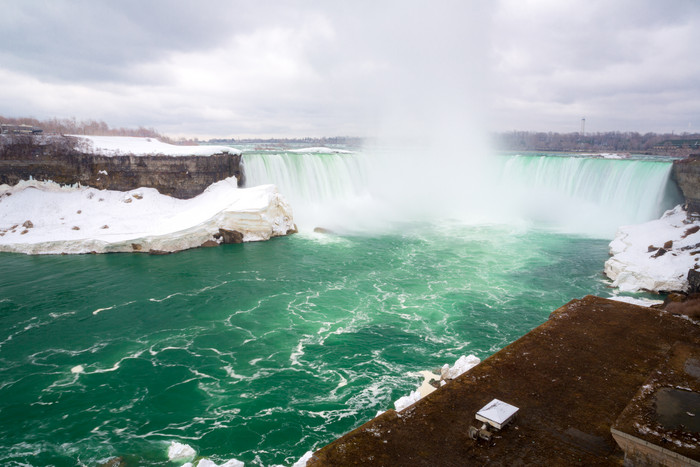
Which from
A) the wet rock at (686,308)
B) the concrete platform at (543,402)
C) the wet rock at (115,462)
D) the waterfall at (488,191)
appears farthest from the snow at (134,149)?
the wet rock at (686,308)

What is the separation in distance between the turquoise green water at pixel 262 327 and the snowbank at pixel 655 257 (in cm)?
123

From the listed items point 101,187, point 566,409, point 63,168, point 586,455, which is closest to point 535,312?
point 566,409

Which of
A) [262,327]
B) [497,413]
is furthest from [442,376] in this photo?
[262,327]

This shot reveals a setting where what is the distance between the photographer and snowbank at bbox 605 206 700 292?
59.0 feet

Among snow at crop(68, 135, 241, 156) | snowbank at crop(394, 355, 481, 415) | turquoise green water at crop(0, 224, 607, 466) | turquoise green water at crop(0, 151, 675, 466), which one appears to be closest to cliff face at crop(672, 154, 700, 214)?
turquoise green water at crop(0, 151, 675, 466)

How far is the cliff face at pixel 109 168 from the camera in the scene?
30.6 metres

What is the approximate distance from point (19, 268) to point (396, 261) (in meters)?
20.9

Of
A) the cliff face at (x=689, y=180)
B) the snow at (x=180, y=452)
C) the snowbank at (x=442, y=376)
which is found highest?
the cliff face at (x=689, y=180)

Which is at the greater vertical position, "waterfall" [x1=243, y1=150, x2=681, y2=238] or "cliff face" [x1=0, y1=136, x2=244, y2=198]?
"cliff face" [x1=0, y1=136, x2=244, y2=198]

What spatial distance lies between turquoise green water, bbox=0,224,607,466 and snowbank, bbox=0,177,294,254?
4.56ft

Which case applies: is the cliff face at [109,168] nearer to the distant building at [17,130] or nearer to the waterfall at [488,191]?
the distant building at [17,130]

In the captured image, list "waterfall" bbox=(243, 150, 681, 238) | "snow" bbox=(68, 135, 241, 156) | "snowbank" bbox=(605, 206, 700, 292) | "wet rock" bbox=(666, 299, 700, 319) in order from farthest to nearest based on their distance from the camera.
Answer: "snow" bbox=(68, 135, 241, 156), "waterfall" bbox=(243, 150, 681, 238), "snowbank" bbox=(605, 206, 700, 292), "wet rock" bbox=(666, 299, 700, 319)

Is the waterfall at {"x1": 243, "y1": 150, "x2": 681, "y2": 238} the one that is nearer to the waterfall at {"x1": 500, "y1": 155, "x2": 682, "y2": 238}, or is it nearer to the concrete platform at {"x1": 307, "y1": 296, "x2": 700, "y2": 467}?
the waterfall at {"x1": 500, "y1": 155, "x2": 682, "y2": 238}

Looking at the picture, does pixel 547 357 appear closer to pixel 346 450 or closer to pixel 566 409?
pixel 566 409
